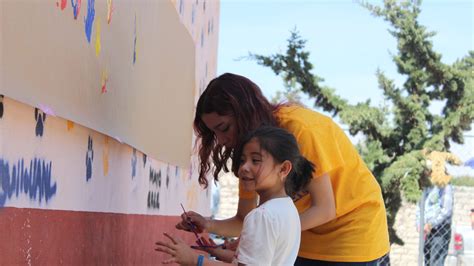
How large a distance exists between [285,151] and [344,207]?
19.1 inches

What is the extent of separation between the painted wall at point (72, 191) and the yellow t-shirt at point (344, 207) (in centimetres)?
71

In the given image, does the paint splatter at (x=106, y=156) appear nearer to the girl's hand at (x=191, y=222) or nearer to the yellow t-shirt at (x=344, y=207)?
the girl's hand at (x=191, y=222)

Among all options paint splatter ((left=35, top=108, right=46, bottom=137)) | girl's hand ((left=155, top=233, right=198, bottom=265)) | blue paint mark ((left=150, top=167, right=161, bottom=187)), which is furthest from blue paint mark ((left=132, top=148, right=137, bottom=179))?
paint splatter ((left=35, top=108, right=46, bottom=137))

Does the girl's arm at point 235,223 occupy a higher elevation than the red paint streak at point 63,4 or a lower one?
lower

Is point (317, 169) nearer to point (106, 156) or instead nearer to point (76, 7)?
point (106, 156)

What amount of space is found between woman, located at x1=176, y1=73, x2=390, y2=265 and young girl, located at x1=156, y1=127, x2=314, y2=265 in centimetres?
12

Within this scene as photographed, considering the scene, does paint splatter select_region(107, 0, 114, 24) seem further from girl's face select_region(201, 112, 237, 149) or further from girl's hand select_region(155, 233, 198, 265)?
girl's hand select_region(155, 233, 198, 265)

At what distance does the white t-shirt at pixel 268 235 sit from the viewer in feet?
7.66

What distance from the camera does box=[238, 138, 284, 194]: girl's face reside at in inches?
98.8

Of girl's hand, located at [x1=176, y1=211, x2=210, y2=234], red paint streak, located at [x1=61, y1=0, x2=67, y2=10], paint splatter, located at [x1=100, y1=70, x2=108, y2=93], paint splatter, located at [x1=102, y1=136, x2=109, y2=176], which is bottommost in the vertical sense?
girl's hand, located at [x1=176, y1=211, x2=210, y2=234]

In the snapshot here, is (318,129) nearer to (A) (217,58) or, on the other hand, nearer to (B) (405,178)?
(A) (217,58)

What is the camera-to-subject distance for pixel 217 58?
7922mm

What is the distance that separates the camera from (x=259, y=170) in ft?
8.23

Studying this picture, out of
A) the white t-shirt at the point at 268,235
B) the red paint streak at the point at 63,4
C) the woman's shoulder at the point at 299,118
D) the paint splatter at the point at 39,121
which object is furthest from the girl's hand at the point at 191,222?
the red paint streak at the point at 63,4
